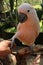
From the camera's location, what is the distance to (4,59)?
0.46 metres

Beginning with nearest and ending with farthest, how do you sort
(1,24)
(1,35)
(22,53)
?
(22,53) → (1,35) → (1,24)

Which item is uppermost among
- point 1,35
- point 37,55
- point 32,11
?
point 32,11

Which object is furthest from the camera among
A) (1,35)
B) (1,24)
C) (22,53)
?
(1,24)

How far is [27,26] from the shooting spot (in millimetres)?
480

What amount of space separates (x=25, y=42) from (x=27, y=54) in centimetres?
4

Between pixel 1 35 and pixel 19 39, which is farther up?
pixel 19 39

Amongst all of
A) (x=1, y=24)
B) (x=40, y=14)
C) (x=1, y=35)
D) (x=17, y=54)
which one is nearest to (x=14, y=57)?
(x=17, y=54)

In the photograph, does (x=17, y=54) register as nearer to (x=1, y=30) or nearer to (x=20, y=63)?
(x=20, y=63)

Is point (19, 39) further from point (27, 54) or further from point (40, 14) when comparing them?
point (40, 14)

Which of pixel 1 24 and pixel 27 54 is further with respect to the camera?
pixel 1 24

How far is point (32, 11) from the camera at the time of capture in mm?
489

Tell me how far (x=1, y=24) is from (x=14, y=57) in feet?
9.76

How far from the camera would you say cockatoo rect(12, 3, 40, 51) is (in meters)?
0.48

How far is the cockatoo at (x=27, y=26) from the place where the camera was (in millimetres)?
475
